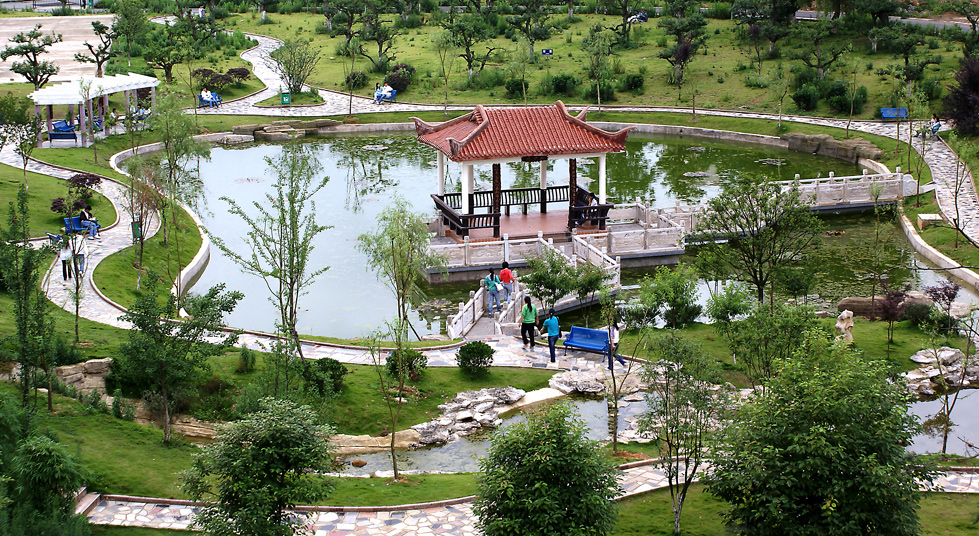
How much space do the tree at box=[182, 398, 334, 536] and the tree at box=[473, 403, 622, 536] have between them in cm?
218

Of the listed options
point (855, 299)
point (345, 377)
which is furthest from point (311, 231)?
point (855, 299)

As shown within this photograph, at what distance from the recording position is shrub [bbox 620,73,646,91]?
54.6m

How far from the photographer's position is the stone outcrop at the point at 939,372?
19.5 metres

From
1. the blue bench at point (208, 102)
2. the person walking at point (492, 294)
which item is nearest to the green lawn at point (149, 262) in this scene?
the person walking at point (492, 294)

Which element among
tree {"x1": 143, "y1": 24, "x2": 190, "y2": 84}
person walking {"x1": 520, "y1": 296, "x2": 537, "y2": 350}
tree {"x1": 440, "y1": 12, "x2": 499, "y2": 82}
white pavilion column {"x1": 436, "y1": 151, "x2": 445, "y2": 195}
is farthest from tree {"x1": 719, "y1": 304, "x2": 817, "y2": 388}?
tree {"x1": 440, "y1": 12, "x2": 499, "y2": 82}

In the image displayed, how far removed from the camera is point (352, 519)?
14039mm

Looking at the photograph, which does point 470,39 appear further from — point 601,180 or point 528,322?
point 528,322

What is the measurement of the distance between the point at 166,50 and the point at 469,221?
3222 cm

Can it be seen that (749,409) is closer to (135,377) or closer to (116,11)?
(135,377)

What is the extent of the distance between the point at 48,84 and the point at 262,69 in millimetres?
17233

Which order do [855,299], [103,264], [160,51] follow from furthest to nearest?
[160,51], [103,264], [855,299]

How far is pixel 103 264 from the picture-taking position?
84.4 feet

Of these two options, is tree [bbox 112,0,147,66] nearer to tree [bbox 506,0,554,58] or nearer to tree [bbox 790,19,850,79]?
tree [bbox 506,0,554,58]

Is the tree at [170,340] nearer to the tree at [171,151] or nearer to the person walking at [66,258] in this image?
the person walking at [66,258]
